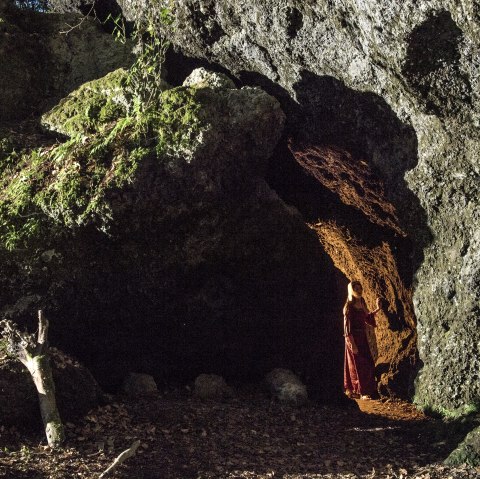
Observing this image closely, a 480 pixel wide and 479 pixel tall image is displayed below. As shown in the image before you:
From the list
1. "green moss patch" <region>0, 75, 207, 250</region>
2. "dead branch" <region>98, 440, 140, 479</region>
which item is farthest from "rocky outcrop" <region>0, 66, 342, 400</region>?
"dead branch" <region>98, 440, 140, 479</region>

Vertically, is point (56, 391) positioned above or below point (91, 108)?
below

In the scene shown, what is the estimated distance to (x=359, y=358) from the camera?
9398 mm

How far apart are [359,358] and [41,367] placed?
4669mm

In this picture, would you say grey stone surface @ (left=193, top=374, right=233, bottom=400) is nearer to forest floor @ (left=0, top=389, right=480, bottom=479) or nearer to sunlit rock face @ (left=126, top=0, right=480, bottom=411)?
forest floor @ (left=0, top=389, right=480, bottom=479)

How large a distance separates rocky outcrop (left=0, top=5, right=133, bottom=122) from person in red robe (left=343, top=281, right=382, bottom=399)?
14.8 feet

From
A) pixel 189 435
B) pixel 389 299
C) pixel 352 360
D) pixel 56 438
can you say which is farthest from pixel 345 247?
pixel 56 438

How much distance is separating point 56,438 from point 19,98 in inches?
189

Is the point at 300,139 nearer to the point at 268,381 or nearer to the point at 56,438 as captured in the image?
the point at 268,381

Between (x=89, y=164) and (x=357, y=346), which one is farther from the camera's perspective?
(x=357, y=346)

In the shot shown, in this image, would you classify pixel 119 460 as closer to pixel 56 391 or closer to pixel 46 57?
pixel 56 391

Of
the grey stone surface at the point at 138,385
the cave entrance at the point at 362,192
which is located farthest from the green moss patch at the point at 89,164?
the grey stone surface at the point at 138,385

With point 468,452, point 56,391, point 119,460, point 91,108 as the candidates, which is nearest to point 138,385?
point 56,391

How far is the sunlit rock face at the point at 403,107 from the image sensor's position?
257 inches

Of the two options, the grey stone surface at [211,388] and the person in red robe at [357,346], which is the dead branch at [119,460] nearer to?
the grey stone surface at [211,388]
